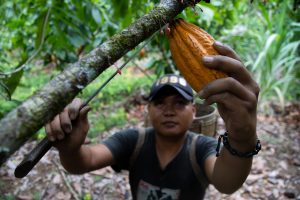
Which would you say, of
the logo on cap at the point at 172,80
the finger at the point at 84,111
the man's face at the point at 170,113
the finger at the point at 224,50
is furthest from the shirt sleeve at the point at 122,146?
the finger at the point at 224,50

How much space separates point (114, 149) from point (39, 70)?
22.4 feet

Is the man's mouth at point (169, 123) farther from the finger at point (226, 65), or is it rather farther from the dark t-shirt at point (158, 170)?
the finger at point (226, 65)

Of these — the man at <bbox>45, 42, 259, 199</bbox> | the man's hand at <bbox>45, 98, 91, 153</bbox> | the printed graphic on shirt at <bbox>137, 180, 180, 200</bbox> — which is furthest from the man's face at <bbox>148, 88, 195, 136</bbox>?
the man's hand at <bbox>45, 98, 91, 153</bbox>

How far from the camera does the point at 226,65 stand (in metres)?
0.90

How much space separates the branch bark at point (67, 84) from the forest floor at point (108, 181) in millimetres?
2325

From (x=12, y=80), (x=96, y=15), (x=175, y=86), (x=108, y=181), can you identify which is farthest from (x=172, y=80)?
(x=108, y=181)

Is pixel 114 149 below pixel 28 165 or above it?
below

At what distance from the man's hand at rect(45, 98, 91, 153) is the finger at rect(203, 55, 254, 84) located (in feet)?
1.24

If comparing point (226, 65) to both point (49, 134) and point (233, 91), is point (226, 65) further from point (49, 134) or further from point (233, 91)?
point (49, 134)

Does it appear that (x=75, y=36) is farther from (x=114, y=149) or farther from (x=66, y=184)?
(x=66, y=184)

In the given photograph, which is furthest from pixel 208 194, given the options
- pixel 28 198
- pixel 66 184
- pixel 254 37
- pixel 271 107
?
pixel 254 37

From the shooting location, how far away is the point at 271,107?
17.2 feet

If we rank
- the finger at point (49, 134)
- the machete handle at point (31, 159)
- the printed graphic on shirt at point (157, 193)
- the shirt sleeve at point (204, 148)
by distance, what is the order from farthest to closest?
the printed graphic on shirt at point (157, 193)
the shirt sleeve at point (204, 148)
the finger at point (49, 134)
the machete handle at point (31, 159)

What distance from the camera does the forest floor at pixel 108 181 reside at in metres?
3.12
